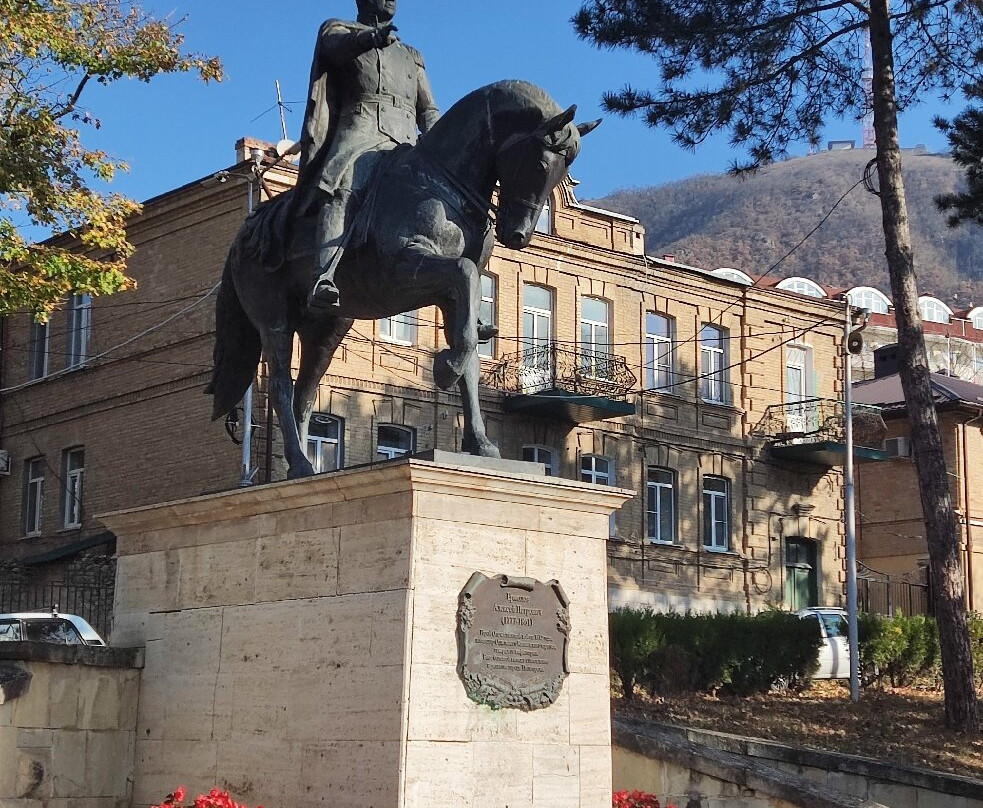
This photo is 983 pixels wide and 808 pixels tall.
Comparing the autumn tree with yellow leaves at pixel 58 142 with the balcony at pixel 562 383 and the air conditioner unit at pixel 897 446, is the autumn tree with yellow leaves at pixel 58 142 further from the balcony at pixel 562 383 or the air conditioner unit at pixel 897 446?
the air conditioner unit at pixel 897 446

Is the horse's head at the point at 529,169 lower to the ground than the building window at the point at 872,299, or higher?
lower

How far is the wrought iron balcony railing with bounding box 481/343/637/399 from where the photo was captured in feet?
108

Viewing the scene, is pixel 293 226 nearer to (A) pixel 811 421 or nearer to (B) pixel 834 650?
(B) pixel 834 650

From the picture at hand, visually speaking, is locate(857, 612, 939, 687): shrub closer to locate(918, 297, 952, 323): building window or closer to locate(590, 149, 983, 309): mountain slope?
locate(918, 297, 952, 323): building window

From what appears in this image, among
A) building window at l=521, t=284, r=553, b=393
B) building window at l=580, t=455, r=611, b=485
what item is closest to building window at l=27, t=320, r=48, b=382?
building window at l=521, t=284, r=553, b=393

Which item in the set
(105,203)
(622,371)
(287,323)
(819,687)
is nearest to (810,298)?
(622,371)

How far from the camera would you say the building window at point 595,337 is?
1332 inches

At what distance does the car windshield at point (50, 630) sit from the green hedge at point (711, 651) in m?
8.12

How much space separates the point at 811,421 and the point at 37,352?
734 inches

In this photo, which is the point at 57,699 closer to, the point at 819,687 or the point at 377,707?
the point at 377,707

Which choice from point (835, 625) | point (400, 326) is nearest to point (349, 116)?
point (835, 625)

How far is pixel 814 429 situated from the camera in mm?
38750

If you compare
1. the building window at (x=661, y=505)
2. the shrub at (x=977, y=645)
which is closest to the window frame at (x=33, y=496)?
the building window at (x=661, y=505)

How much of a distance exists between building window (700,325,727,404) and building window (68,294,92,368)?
1418 centimetres
